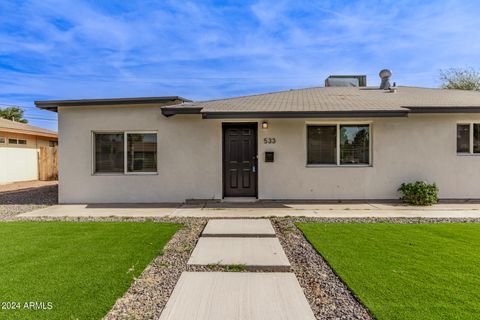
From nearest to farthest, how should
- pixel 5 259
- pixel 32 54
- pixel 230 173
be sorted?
pixel 5 259 → pixel 230 173 → pixel 32 54

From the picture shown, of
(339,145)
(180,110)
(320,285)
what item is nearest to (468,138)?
(339,145)

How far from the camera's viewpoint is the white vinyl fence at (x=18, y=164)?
14.6m

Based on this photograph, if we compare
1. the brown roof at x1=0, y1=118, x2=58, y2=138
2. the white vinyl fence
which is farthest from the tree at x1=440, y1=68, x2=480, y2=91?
the white vinyl fence

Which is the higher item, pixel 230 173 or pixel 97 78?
pixel 97 78

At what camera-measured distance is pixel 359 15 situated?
10148 millimetres

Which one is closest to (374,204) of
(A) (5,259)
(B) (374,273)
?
(B) (374,273)

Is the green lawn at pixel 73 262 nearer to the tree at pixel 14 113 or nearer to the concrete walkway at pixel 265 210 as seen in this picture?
the concrete walkway at pixel 265 210

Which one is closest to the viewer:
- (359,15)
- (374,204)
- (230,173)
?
(374,204)

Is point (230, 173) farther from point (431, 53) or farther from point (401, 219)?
point (431, 53)

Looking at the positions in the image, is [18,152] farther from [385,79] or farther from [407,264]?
[385,79]

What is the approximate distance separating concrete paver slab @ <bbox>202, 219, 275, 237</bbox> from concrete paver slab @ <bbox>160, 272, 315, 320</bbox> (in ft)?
5.64

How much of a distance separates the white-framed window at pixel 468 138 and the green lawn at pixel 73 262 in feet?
29.6

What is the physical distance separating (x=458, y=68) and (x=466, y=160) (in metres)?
22.3

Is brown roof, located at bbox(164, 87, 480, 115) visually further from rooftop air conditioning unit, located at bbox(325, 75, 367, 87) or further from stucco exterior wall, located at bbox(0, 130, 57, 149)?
stucco exterior wall, located at bbox(0, 130, 57, 149)
